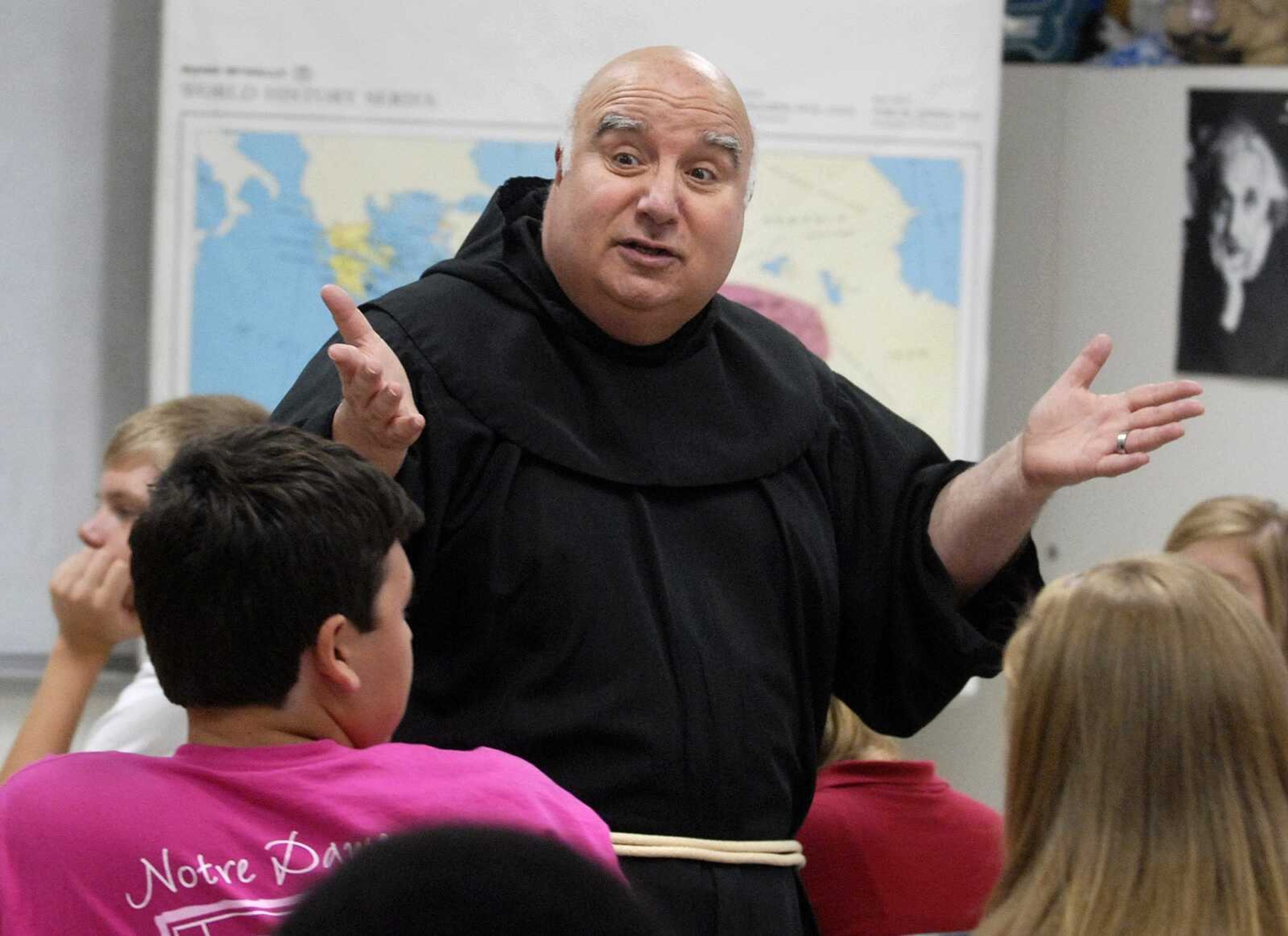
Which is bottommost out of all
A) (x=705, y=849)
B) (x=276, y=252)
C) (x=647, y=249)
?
(x=705, y=849)

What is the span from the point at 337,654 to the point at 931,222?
2400mm

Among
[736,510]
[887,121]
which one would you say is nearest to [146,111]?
[887,121]

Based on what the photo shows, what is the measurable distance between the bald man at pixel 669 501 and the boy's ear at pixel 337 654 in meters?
0.29

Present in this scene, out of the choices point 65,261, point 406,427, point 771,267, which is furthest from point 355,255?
point 406,427

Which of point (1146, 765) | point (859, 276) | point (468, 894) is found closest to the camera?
point (468, 894)

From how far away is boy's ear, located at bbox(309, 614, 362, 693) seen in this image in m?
1.36

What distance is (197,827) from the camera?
1.28 metres

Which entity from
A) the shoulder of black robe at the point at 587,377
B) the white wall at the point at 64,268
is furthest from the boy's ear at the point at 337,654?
the white wall at the point at 64,268

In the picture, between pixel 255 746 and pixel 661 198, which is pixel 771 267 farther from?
pixel 255 746

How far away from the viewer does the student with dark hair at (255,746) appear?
4.15 ft

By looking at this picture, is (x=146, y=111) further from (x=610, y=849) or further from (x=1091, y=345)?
(x=610, y=849)

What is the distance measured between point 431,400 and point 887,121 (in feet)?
6.33

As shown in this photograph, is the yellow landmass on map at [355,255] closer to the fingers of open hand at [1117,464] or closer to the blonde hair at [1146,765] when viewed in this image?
the fingers of open hand at [1117,464]

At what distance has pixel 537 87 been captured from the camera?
346 cm
